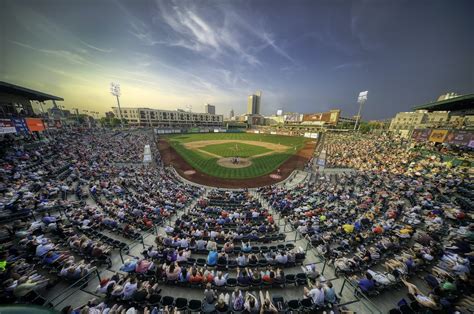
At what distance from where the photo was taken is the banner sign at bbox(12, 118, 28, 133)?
823 inches

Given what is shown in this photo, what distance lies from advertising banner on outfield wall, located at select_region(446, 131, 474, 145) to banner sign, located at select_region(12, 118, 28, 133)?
208ft

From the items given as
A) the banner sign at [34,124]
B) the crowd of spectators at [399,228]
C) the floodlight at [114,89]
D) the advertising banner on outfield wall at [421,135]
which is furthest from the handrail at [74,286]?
the floodlight at [114,89]

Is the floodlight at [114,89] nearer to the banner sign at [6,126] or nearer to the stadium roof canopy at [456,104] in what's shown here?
the banner sign at [6,126]

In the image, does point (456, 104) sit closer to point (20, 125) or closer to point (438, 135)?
point (438, 135)

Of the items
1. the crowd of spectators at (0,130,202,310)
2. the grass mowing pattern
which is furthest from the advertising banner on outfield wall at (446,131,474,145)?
the crowd of spectators at (0,130,202,310)

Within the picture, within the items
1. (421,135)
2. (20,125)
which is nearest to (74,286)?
(20,125)

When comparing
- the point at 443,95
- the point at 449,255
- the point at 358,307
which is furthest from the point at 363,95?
the point at 443,95

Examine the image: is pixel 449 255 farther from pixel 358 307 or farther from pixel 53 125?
pixel 53 125

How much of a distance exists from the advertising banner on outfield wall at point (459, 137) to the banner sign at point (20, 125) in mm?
63506

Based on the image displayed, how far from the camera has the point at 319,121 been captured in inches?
3883

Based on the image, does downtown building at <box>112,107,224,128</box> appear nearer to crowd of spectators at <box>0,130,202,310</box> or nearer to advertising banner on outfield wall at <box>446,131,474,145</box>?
crowd of spectators at <box>0,130,202,310</box>

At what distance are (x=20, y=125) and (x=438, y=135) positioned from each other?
65341 millimetres

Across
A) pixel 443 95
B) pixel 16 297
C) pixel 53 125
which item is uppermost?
pixel 443 95

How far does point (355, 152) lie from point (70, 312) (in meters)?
44.0
